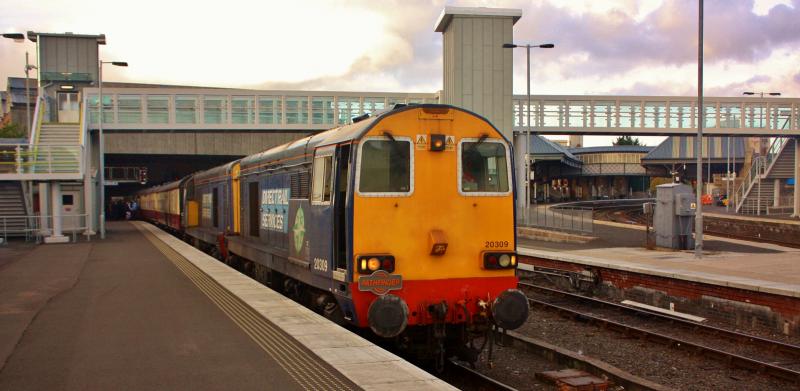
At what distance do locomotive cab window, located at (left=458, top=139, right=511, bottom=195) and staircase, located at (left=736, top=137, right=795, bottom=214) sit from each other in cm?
4155

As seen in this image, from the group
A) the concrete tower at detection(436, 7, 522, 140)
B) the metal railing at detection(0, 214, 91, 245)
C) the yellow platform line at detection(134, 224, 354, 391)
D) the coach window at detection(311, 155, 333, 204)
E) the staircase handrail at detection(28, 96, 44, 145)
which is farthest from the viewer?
the concrete tower at detection(436, 7, 522, 140)

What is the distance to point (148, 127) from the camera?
3669 centimetres

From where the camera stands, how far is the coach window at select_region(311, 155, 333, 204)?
9.64m

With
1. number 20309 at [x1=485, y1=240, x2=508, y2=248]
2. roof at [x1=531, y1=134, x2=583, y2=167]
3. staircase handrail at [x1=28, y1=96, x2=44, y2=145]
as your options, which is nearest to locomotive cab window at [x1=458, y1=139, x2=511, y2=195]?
number 20309 at [x1=485, y1=240, x2=508, y2=248]

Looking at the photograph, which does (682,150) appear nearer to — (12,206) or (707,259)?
(707,259)

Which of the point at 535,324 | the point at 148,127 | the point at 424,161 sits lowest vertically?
the point at 535,324

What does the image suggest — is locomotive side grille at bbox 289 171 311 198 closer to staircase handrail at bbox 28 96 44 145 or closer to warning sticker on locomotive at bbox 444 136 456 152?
warning sticker on locomotive at bbox 444 136 456 152

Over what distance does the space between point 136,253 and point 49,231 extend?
928 cm

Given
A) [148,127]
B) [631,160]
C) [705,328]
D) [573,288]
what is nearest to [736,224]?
[573,288]

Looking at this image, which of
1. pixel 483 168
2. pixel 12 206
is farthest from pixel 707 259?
pixel 12 206

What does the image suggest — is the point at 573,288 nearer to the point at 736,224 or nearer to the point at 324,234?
the point at 324,234

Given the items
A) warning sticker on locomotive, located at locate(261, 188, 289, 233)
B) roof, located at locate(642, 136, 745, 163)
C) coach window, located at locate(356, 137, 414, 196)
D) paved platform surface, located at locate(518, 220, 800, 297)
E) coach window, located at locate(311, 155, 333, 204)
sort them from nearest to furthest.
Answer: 1. coach window, located at locate(356, 137, 414, 196)
2. coach window, located at locate(311, 155, 333, 204)
3. warning sticker on locomotive, located at locate(261, 188, 289, 233)
4. paved platform surface, located at locate(518, 220, 800, 297)
5. roof, located at locate(642, 136, 745, 163)

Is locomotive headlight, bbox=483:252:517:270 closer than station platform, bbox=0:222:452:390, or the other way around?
station platform, bbox=0:222:452:390

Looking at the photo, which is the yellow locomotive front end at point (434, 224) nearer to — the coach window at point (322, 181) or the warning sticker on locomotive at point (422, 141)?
the warning sticker on locomotive at point (422, 141)
